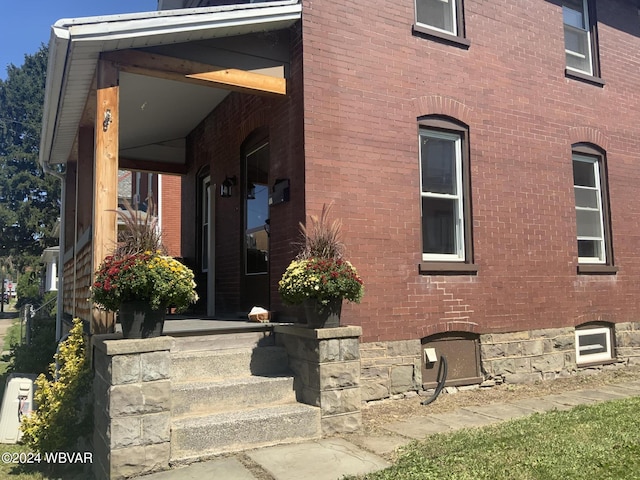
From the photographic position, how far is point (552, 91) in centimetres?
815

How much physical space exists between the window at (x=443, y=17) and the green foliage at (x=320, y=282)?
3907 mm

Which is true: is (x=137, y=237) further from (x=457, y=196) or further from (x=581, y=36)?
(x=581, y=36)

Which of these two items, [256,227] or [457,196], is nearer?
[457,196]

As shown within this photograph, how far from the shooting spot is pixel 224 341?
554 centimetres

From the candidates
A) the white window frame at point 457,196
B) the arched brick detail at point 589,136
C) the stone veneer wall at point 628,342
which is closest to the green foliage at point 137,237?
the white window frame at point 457,196

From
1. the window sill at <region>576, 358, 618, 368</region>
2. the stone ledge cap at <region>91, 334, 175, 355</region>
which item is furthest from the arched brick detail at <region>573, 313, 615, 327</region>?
the stone ledge cap at <region>91, 334, 175, 355</region>

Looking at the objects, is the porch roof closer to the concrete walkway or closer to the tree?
the concrete walkway

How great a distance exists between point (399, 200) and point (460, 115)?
1.58 meters

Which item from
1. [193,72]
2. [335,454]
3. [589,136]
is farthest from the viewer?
[589,136]

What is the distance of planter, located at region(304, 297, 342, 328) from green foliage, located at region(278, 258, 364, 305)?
58 mm

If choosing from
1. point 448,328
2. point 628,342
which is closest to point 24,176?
point 448,328

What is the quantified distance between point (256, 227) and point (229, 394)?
3180 mm

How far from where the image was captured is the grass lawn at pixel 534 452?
3.73 metres

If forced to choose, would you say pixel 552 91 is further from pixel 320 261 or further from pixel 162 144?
pixel 162 144
